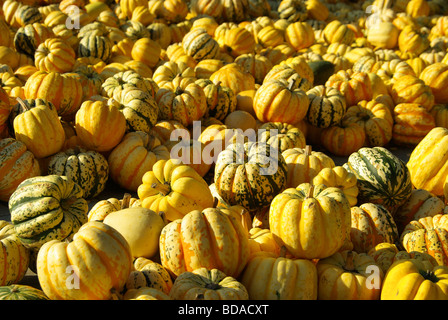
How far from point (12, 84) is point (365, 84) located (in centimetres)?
384

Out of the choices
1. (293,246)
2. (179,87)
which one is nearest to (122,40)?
(179,87)

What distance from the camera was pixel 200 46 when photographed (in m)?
6.55

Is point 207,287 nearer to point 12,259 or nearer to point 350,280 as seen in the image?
point 350,280

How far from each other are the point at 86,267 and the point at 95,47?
4.69m

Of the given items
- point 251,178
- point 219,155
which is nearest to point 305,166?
point 251,178

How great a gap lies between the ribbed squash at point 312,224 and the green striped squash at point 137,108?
2288 mm

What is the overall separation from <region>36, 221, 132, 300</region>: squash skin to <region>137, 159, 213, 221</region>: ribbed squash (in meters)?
0.89

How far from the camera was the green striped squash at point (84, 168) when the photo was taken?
4.09 metres

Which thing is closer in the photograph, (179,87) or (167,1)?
(179,87)

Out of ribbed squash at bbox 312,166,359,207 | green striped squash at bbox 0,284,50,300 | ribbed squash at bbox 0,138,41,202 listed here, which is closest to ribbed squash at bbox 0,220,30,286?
green striped squash at bbox 0,284,50,300

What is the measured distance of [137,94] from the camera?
473 cm

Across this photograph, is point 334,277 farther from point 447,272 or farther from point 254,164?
point 254,164

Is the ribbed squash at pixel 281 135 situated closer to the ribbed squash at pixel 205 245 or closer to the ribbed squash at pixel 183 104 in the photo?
the ribbed squash at pixel 183 104

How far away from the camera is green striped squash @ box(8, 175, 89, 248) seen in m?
2.87
